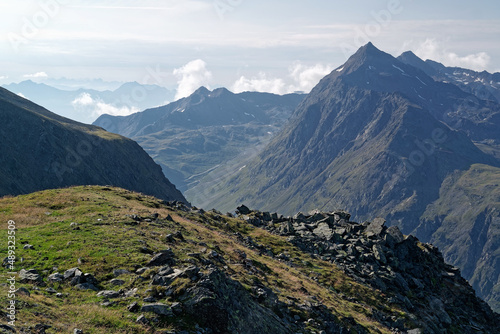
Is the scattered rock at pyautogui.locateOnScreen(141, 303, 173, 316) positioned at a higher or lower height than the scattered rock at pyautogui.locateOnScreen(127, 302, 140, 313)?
higher

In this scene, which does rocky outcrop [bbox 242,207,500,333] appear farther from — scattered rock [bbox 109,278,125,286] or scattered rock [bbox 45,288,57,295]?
scattered rock [bbox 45,288,57,295]

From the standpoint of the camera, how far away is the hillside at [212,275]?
2328 cm

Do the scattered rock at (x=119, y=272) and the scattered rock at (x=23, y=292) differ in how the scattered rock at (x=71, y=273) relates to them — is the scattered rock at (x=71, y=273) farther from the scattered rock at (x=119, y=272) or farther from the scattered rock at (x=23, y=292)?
the scattered rock at (x=23, y=292)

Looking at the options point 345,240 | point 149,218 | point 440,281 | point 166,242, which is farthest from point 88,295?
point 440,281

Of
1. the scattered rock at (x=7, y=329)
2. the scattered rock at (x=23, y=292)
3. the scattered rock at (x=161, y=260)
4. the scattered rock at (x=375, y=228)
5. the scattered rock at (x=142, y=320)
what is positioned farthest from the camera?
the scattered rock at (x=375, y=228)

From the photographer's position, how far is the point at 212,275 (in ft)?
84.5

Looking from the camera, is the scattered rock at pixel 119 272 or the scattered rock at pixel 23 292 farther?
the scattered rock at pixel 119 272

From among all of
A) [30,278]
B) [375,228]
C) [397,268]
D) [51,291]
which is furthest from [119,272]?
[375,228]

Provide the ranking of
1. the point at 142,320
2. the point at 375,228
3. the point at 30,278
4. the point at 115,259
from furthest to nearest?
the point at 375,228, the point at 115,259, the point at 30,278, the point at 142,320

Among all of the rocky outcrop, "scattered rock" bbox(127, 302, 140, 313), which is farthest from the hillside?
the rocky outcrop

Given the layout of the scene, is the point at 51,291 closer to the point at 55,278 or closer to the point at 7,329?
the point at 55,278

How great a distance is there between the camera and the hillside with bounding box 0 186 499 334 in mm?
23281

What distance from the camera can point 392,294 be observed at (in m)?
55.1

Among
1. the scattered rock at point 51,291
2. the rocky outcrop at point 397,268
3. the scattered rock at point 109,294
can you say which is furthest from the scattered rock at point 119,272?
the rocky outcrop at point 397,268
